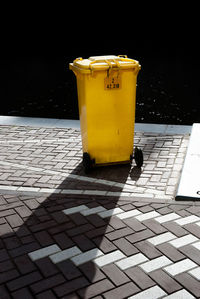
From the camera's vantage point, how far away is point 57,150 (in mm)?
6008

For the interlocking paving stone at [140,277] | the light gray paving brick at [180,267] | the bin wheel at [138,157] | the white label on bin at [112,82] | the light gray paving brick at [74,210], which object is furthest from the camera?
the bin wheel at [138,157]

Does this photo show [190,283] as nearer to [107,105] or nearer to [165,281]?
[165,281]

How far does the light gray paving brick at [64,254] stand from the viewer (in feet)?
11.2

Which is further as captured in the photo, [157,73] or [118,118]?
[157,73]

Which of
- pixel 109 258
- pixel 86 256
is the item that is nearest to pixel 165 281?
pixel 109 258

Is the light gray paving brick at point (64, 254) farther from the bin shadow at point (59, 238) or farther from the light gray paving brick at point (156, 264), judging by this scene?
the light gray paving brick at point (156, 264)

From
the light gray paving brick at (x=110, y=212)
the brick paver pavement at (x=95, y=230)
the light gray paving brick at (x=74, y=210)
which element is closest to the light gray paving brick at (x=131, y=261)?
the brick paver pavement at (x=95, y=230)

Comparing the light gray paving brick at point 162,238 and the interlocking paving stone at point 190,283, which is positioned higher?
the light gray paving brick at point 162,238

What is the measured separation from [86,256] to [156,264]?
0.63 meters

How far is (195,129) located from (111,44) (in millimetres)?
18765

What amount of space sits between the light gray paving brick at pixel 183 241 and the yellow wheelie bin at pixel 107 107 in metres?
1.71

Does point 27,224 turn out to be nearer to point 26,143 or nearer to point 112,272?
point 112,272

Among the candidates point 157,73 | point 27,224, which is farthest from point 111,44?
point 27,224

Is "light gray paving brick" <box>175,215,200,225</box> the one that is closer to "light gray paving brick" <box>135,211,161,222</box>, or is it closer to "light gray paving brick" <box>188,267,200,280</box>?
"light gray paving brick" <box>135,211,161,222</box>
